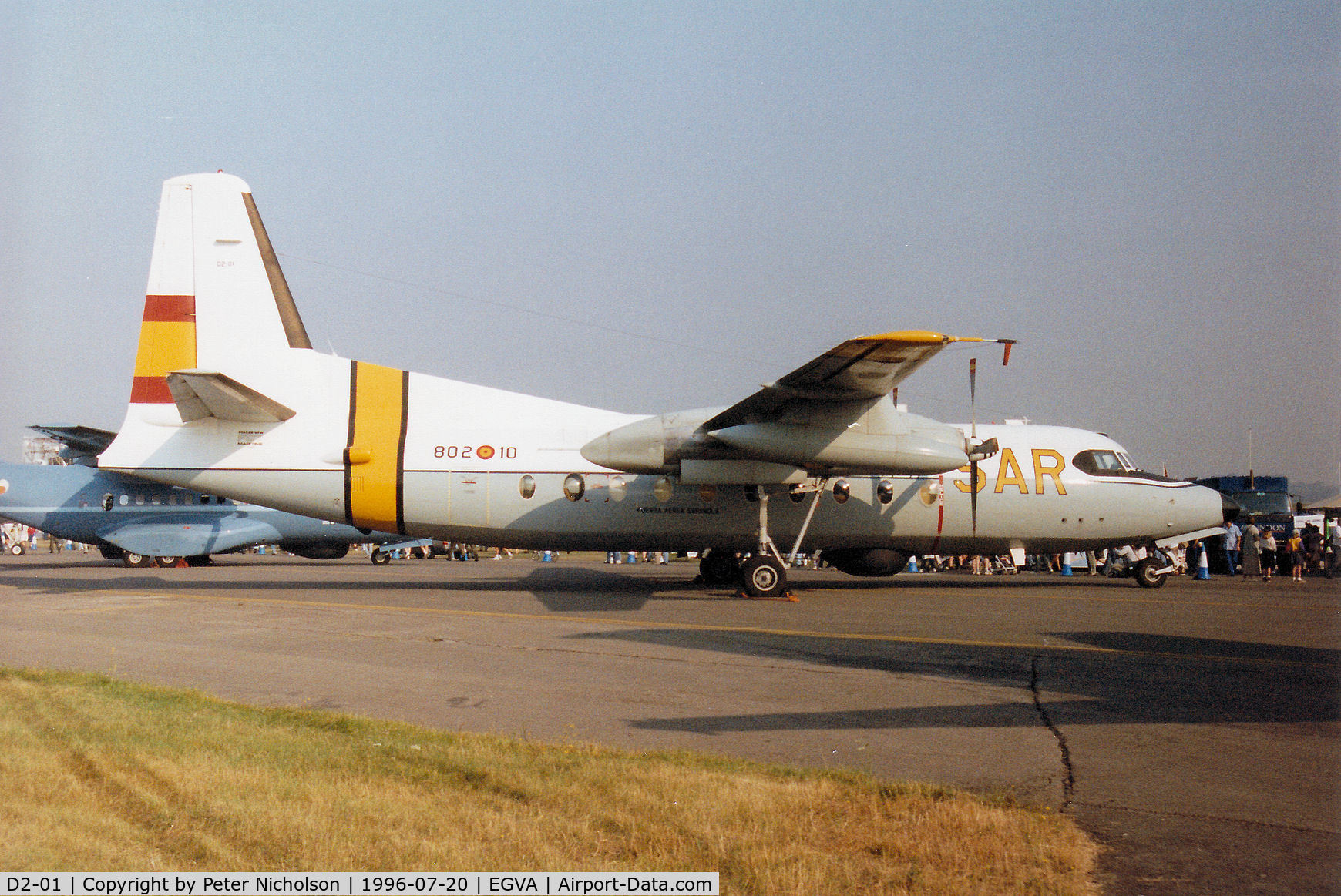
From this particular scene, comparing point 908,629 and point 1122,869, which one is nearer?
point 1122,869

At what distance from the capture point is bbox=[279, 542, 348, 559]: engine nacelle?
30.0m

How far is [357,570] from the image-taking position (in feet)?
84.3

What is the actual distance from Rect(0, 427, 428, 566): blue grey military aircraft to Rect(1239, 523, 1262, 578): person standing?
78.2 ft

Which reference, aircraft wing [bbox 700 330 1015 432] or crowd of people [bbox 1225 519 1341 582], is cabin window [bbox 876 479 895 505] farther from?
crowd of people [bbox 1225 519 1341 582]

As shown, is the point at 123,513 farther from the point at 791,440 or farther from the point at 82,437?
the point at 791,440

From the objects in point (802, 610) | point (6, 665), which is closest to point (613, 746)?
→ point (6, 665)

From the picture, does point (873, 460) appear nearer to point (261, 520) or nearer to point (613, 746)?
point (613, 746)

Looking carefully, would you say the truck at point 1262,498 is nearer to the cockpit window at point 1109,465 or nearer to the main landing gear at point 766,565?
the cockpit window at point 1109,465

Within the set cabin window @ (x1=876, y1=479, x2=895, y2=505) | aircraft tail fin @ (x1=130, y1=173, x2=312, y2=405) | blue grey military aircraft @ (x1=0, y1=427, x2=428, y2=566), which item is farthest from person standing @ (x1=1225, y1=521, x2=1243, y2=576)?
aircraft tail fin @ (x1=130, y1=173, x2=312, y2=405)

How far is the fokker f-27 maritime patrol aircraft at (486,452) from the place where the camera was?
50.6 ft

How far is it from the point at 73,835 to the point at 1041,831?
13.6 ft

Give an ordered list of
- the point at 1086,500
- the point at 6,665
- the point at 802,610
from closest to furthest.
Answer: the point at 6,665 < the point at 802,610 < the point at 1086,500

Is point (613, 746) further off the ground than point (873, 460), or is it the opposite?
point (873, 460)

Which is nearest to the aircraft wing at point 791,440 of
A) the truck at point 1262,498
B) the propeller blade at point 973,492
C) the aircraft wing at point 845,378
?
the aircraft wing at point 845,378
